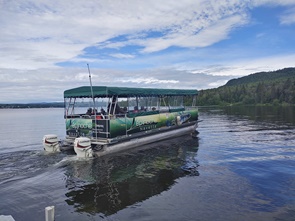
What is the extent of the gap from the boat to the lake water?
37.7 inches

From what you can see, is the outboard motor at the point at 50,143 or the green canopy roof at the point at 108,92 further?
the outboard motor at the point at 50,143

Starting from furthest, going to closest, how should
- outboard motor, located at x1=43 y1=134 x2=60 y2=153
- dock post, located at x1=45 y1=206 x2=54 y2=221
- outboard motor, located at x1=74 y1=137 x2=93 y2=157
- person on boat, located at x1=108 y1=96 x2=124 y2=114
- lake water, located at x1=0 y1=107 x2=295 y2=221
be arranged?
person on boat, located at x1=108 y1=96 x2=124 y2=114 → outboard motor, located at x1=43 y1=134 x2=60 y2=153 → outboard motor, located at x1=74 y1=137 x2=93 y2=157 → lake water, located at x1=0 y1=107 x2=295 y2=221 → dock post, located at x1=45 y1=206 x2=54 y2=221

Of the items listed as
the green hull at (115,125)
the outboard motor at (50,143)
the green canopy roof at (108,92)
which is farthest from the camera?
the green hull at (115,125)

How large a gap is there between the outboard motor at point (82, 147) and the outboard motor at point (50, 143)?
229cm

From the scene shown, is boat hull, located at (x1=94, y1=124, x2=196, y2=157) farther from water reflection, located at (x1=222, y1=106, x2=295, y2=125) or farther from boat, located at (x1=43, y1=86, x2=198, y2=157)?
water reflection, located at (x1=222, y1=106, x2=295, y2=125)

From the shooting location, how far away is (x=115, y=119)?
674 inches

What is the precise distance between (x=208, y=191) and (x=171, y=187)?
1537mm

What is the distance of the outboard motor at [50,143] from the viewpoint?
16.8 metres

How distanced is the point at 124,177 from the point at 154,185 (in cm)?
181

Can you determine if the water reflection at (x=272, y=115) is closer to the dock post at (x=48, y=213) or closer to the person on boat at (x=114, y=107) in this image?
the person on boat at (x=114, y=107)

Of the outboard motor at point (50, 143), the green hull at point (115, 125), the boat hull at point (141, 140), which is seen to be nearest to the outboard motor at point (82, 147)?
the boat hull at point (141, 140)

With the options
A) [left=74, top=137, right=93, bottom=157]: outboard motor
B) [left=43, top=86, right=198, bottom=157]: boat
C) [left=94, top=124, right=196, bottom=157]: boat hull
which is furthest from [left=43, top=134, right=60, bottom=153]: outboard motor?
[left=94, top=124, right=196, bottom=157]: boat hull

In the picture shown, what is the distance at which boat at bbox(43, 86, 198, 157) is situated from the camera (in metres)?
16.8

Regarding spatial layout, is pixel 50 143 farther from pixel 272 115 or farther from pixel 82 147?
pixel 272 115
